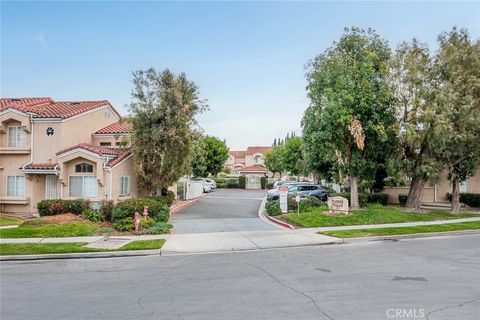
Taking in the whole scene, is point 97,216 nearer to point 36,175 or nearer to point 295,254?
point 36,175

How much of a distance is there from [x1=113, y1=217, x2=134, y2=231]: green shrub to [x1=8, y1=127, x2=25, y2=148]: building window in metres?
11.3

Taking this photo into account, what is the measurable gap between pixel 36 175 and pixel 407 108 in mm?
23219

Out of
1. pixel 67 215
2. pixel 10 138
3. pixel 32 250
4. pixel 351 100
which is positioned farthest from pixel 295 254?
pixel 10 138

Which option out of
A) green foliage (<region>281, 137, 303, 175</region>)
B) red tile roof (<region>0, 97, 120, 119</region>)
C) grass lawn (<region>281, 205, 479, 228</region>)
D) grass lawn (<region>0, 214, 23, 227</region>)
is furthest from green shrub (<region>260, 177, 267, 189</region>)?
grass lawn (<region>0, 214, 23, 227</region>)

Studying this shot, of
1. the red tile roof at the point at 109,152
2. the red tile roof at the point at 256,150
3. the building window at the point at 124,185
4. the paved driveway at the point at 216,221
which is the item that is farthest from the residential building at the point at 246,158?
the red tile roof at the point at 109,152

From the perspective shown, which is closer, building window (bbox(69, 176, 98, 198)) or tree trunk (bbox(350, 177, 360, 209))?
building window (bbox(69, 176, 98, 198))

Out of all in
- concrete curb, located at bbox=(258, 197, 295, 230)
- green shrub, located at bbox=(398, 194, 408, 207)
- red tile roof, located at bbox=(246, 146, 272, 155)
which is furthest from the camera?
red tile roof, located at bbox=(246, 146, 272, 155)

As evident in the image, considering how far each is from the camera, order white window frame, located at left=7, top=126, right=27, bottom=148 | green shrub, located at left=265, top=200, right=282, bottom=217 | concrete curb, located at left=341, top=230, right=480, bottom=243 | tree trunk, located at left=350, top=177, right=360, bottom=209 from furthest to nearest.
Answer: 1. white window frame, located at left=7, top=126, right=27, bottom=148
2. tree trunk, located at left=350, top=177, right=360, bottom=209
3. green shrub, located at left=265, top=200, right=282, bottom=217
4. concrete curb, located at left=341, top=230, right=480, bottom=243

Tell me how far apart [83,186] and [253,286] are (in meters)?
17.5

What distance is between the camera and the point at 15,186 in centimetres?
2422

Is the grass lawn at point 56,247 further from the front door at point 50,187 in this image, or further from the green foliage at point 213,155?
the green foliage at point 213,155

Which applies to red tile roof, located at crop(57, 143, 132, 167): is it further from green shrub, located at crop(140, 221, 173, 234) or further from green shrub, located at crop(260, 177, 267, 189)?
green shrub, located at crop(260, 177, 267, 189)

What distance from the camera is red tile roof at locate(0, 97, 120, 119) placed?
2412cm

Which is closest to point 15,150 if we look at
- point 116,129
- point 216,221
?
point 116,129
